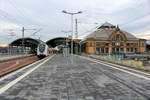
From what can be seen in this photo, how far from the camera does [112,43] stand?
12594 cm

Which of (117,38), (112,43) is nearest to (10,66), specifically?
(112,43)

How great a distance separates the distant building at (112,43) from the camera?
12150cm

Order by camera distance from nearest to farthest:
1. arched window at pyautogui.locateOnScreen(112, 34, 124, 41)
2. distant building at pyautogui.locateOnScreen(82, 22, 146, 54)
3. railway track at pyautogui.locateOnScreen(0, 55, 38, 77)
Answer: railway track at pyautogui.locateOnScreen(0, 55, 38, 77) < distant building at pyautogui.locateOnScreen(82, 22, 146, 54) < arched window at pyautogui.locateOnScreen(112, 34, 124, 41)

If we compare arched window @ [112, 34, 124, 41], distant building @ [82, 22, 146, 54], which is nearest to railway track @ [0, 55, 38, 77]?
distant building @ [82, 22, 146, 54]

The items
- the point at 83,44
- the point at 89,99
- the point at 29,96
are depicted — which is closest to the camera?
the point at 89,99

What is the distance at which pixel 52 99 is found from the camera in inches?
416

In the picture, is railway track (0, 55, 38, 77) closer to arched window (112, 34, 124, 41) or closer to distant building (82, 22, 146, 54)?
distant building (82, 22, 146, 54)

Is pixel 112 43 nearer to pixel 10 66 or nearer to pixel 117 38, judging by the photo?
pixel 117 38

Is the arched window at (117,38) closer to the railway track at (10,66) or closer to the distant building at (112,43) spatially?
the distant building at (112,43)

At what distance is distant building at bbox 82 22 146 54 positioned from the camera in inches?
4783

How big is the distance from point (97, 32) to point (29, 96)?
12061 centimetres

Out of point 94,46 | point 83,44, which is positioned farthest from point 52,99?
point 83,44

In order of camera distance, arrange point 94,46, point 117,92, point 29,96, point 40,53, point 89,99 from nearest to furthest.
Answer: point 89,99 → point 29,96 → point 117,92 → point 40,53 → point 94,46

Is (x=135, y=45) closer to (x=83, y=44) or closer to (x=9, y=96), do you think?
(x=83, y=44)
